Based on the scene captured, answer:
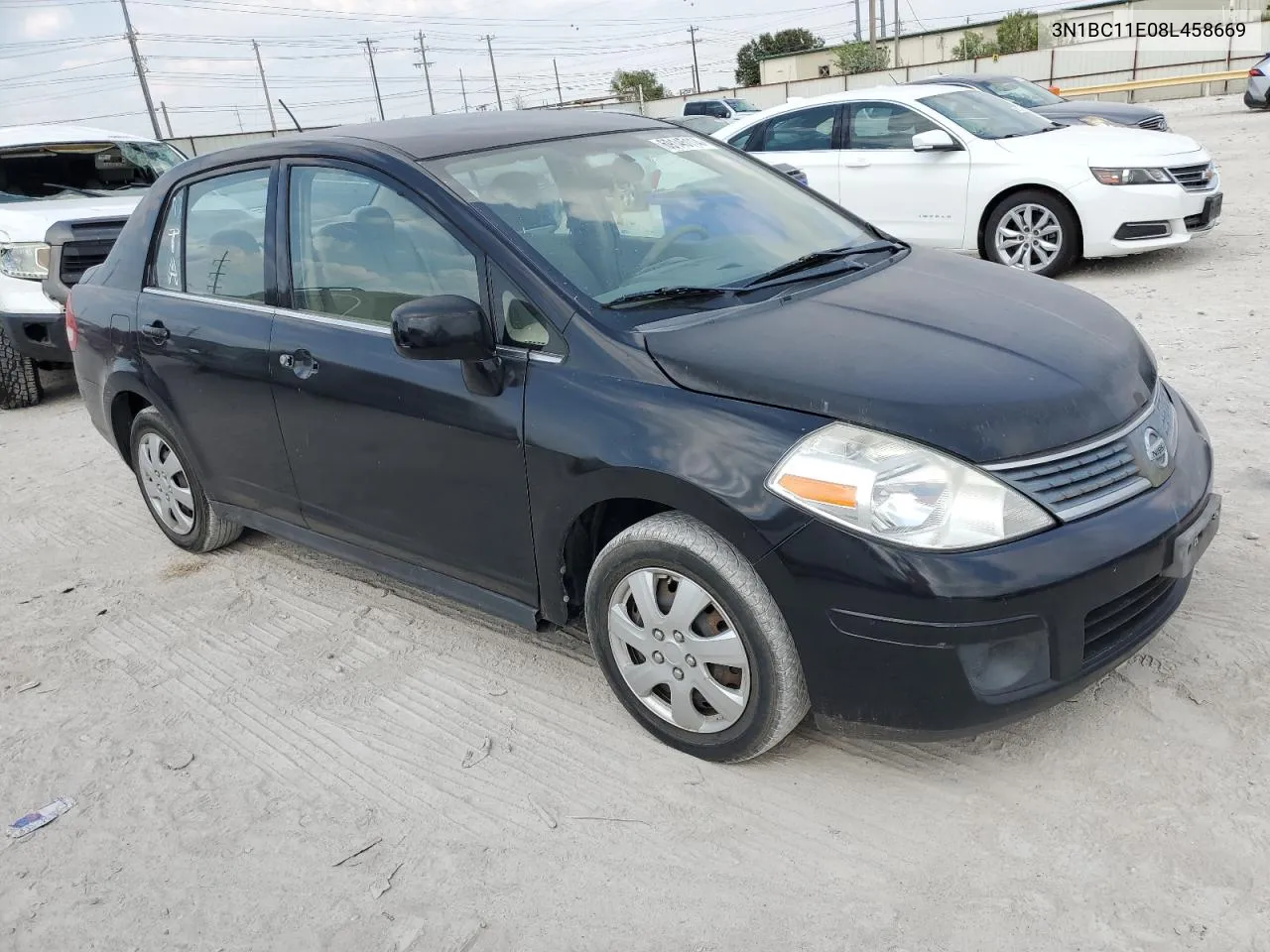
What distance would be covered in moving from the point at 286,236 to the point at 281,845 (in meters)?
2.05

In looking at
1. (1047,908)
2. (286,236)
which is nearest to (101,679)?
(286,236)

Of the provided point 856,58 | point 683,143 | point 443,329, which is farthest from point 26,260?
point 856,58

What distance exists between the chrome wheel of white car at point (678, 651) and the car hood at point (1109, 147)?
6.66 meters

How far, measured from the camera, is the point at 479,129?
142 inches

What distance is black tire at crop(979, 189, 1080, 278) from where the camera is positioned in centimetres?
806

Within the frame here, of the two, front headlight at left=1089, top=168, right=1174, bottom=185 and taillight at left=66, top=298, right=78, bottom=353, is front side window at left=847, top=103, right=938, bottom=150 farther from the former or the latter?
taillight at left=66, top=298, right=78, bottom=353

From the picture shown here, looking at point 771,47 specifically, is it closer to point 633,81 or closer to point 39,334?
point 633,81

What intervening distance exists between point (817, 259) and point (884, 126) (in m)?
6.17

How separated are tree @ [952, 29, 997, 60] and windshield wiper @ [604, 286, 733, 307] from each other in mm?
61844

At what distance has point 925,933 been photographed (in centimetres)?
227

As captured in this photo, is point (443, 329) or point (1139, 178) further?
point (1139, 178)

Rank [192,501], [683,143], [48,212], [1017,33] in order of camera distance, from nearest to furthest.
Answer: [683,143]
[192,501]
[48,212]
[1017,33]

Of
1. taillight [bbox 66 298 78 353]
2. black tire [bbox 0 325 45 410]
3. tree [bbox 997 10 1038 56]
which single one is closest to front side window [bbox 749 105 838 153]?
black tire [bbox 0 325 45 410]

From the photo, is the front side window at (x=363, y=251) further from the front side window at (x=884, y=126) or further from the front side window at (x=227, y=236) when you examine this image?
the front side window at (x=884, y=126)
